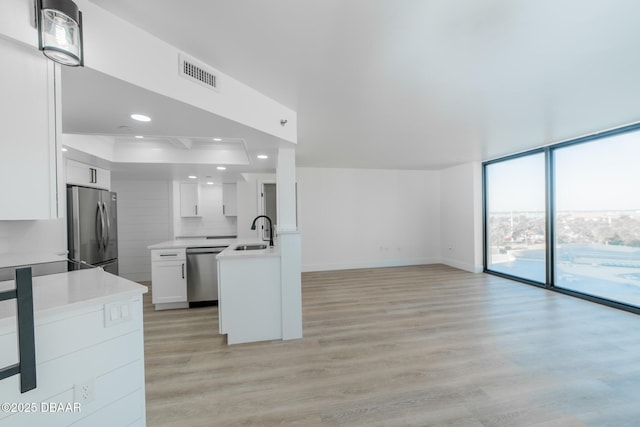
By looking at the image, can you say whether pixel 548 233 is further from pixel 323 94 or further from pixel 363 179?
pixel 323 94

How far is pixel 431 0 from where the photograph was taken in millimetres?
1316

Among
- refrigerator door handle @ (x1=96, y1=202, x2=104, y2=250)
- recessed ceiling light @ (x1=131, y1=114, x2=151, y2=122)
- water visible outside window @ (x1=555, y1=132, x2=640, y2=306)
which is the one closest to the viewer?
recessed ceiling light @ (x1=131, y1=114, x2=151, y2=122)

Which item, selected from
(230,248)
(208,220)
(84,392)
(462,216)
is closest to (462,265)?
(462,216)

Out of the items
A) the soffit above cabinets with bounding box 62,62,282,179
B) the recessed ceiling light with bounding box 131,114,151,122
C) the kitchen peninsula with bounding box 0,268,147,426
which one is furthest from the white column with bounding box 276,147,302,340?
the kitchen peninsula with bounding box 0,268,147,426

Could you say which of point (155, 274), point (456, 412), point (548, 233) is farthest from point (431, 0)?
point (548, 233)

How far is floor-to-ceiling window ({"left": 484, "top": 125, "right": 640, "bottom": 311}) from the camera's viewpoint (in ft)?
11.3

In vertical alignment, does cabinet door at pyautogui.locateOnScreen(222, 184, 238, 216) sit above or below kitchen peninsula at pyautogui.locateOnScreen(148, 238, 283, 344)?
above

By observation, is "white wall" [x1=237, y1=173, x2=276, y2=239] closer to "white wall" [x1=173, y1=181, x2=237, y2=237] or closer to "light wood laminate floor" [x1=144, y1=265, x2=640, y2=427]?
"white wall" [x1=173, y1=181, x2=237, y2=237]

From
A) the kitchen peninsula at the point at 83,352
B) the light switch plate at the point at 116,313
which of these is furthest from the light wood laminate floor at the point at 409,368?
the light switch plate at the point at 116,313

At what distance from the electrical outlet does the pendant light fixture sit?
1.49 metres

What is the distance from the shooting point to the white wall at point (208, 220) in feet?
17.7

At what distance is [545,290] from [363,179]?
4004mm

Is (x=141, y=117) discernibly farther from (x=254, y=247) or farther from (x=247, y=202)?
(x=247, y=202)

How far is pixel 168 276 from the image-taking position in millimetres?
3766
